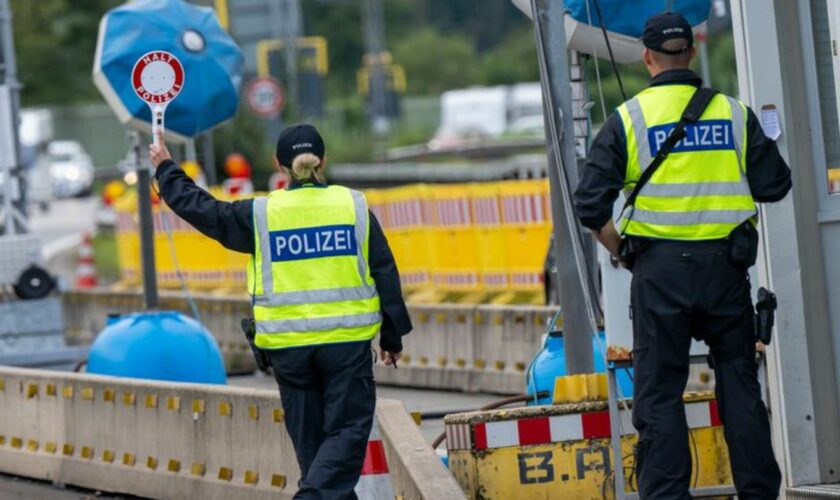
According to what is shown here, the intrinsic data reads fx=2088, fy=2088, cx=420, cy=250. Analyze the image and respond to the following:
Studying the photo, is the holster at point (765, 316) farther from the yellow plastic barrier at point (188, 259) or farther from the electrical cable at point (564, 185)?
the yellow plastic barrier at point (188, 259)

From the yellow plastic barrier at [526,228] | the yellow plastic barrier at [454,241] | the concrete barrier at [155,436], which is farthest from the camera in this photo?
the yellow plastic barrier at [454,241]

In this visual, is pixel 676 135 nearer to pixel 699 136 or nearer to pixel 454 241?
pixel 699 136

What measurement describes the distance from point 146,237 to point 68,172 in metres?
56.4

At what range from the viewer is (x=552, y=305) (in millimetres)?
17562

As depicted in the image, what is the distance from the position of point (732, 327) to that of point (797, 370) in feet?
3.13

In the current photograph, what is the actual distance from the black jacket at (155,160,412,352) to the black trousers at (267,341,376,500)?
0.49 ft

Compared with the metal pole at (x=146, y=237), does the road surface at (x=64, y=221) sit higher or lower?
higher

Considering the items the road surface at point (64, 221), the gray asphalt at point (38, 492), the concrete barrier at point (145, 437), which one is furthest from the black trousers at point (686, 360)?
the road surface at point (64, 221)

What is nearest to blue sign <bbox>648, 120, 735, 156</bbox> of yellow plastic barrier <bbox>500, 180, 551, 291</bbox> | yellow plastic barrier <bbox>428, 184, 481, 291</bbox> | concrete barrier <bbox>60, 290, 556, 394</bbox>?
concrete barrier <bbox>60, 290, 556, 394</bbox>

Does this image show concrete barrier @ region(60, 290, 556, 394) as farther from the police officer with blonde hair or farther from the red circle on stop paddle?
the police officer with blonde hair

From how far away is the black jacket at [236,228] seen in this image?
8.43 m

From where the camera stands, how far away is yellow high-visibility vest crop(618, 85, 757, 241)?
7.70 meters

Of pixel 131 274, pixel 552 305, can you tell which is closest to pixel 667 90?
pixel 552 305

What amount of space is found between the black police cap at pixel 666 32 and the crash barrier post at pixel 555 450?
1.74 meters
